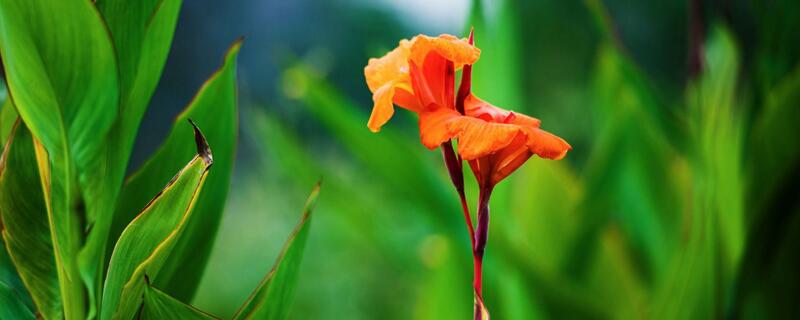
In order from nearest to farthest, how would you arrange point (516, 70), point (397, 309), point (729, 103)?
point (729, 103)
point (516, 70)
point (397, 309)

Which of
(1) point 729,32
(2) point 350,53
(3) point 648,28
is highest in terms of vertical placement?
(1) point 729,32

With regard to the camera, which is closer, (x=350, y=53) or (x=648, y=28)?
(x=648, y=28)

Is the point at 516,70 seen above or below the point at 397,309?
above

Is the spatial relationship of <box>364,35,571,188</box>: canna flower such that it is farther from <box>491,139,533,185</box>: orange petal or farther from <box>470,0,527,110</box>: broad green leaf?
<box>470,0,527,110</box>: broad green leaf

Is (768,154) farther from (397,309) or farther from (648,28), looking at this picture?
(648,28)

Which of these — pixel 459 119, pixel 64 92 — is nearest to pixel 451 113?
pixel 459 119

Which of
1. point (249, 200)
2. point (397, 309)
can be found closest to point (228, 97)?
point (397, 309)

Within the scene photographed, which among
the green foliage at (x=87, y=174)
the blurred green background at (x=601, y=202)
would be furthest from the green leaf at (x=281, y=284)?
the blurred green background at (x=601, y=202)
